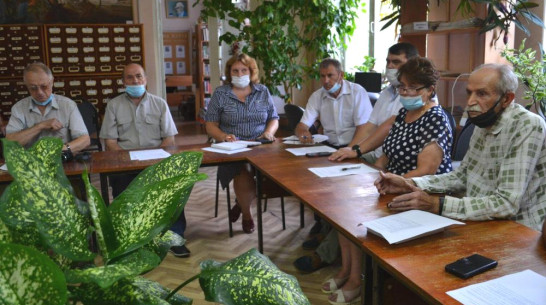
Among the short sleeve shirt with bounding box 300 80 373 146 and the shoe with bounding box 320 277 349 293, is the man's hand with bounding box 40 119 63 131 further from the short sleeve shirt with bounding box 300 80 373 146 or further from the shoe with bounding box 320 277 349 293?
the shoe with bounding box 320 277 349 293

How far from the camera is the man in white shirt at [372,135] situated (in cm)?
322

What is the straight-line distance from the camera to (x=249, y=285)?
27.9 inches

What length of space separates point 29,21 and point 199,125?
4.19 m

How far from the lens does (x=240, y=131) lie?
407 centimetres

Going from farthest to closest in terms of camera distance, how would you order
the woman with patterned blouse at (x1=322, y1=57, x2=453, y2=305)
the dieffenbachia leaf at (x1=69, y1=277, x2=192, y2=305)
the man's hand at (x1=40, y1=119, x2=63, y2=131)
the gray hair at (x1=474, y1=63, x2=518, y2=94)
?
the man's hand at (x1=40, y1=119, x2=63, y2=131), the woman with patterned blouse at (x1=322, y1=57, x2=453, y2=305), the gray hair at (x1=474, y1=63, x2=518, y2=94), the dieffenbachia leaf at (x1=69, y1=277, x2=192, y2=305)

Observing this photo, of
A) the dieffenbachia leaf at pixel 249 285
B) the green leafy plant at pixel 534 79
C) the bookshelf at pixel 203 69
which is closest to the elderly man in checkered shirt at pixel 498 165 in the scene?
the green leafy plant at pixel 534 79

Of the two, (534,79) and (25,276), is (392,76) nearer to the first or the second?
(534,79)

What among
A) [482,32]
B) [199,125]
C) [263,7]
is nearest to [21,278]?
[482,32]

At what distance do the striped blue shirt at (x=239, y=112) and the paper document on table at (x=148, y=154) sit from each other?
0.70 meters

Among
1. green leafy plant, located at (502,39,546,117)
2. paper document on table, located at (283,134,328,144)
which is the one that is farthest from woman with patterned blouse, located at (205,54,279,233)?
green leafy plant, located at (502,39,546,117)

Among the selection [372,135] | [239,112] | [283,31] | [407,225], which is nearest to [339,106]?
[372,135]

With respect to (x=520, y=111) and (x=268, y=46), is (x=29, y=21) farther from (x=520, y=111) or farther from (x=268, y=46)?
(x=520, y=111)

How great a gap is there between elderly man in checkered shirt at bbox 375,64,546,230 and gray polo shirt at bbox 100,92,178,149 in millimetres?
2176

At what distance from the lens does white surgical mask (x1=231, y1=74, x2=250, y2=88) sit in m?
3.99
